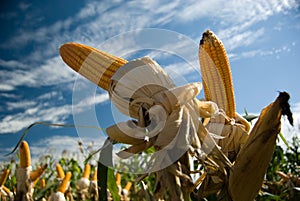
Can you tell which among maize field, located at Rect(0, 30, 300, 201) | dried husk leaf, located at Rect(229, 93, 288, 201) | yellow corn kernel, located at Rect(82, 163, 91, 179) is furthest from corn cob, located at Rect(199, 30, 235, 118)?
yellow corn kernel, located at Rect(82, 163, 91, 179)

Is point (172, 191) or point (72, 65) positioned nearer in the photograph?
point (172, 191)

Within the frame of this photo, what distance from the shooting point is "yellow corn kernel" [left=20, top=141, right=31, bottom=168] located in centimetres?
165

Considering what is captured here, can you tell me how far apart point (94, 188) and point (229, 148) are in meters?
2.25

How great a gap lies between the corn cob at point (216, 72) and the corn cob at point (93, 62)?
298mm

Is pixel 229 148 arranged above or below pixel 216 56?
below

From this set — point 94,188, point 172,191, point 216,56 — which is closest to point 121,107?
point 172,191

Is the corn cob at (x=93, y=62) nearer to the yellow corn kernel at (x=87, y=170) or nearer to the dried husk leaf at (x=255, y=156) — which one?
the dried husk leaf at (x=255, y=156)

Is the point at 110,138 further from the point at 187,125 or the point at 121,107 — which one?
the point at 187,125

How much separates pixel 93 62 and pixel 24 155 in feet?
3.02

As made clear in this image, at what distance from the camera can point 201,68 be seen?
1.17m

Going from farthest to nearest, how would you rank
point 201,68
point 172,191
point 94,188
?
point 94,188
point 201,68
point 172,191

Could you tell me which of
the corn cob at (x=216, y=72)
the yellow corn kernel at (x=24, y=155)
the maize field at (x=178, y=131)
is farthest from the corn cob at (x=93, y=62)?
the yellow corn kernel at (x=24, y=155)

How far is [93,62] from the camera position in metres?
1.05

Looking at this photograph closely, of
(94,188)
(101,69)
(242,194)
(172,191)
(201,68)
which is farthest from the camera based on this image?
(94,188)
